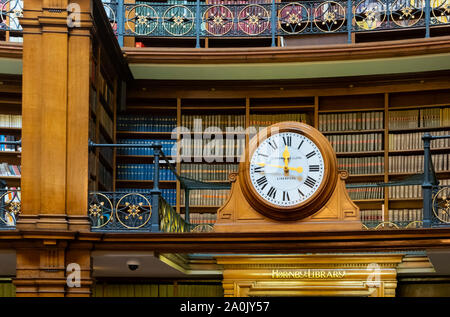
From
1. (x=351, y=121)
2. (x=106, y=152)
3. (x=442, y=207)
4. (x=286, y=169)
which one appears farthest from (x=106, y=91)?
(x=442, y=207)

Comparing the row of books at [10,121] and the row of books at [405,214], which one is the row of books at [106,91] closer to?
the row of books at [10,121]

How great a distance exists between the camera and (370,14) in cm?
913

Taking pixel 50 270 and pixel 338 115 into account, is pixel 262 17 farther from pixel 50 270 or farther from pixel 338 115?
pixel 50 270

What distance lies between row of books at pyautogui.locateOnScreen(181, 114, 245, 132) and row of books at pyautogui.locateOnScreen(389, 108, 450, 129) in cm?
160

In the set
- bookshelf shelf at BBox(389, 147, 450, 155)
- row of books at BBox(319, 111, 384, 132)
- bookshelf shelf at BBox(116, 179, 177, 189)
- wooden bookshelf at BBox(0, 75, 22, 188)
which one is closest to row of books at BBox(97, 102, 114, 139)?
bookshelf shelf at BBox(116, 179, 177, 189)

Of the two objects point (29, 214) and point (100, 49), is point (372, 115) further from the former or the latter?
point (29, 214)

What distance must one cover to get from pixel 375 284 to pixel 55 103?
304 cm

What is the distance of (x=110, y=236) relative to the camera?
6508 mm

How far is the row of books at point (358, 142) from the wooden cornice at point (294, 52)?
912 mm

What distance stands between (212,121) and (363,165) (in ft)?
5.48

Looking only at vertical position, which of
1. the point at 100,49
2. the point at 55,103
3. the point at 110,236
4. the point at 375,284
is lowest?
the point at 375,284

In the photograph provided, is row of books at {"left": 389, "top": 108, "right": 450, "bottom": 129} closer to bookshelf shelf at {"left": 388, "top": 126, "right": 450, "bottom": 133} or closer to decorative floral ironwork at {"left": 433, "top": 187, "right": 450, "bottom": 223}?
bookshelf shelf at {"left": 388, "top": 126, "right": 450, "bottom": 133}

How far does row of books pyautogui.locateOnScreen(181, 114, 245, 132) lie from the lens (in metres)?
9.33
